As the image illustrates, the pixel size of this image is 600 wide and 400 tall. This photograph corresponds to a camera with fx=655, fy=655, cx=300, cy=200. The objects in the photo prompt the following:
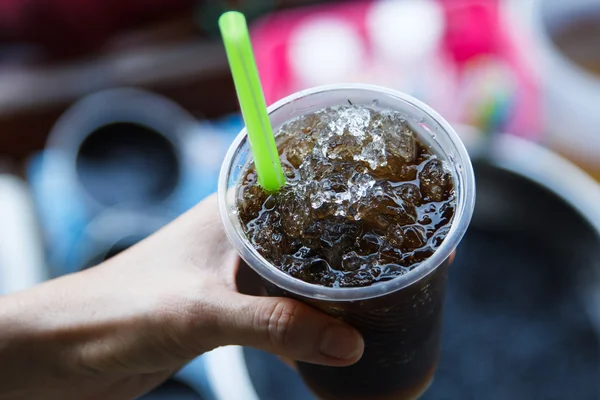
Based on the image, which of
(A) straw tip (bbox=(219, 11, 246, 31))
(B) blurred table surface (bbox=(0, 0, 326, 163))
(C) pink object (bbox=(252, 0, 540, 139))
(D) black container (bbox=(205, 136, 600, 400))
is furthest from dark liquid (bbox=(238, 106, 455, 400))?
(B) blurred table surface (bbox=(0, 0, 326, 163))

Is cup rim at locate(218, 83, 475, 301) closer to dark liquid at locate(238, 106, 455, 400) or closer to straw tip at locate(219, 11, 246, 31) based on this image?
dark liquid at locate(238, 106, 455, 400)

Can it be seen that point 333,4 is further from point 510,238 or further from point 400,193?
point 400,193

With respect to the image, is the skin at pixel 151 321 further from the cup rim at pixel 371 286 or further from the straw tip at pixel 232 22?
the straw tip at pixel 232 22

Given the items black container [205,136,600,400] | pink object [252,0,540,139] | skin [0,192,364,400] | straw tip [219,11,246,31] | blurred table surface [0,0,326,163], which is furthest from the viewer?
blurred table surface [0,0,326,163]

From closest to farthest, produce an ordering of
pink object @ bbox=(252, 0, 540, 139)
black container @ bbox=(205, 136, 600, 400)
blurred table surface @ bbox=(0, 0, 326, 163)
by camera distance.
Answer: black container @ bbox=(205, 136, 600, 400) → pink object @ bbox=(252, 0, 540, 139) → blurred table surface @ bbox=(0, 0, 326, 163)

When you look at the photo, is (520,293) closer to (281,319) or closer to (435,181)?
(435,181)

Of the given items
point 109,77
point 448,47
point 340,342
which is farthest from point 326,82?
point 340,342

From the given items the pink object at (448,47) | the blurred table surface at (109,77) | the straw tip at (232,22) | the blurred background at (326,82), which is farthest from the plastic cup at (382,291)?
the blurred table surface at (109,77)

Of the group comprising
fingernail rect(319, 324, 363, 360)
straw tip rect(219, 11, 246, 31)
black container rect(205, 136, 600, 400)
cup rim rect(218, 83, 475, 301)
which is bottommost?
black container rect(205, 136, 600, 400)
